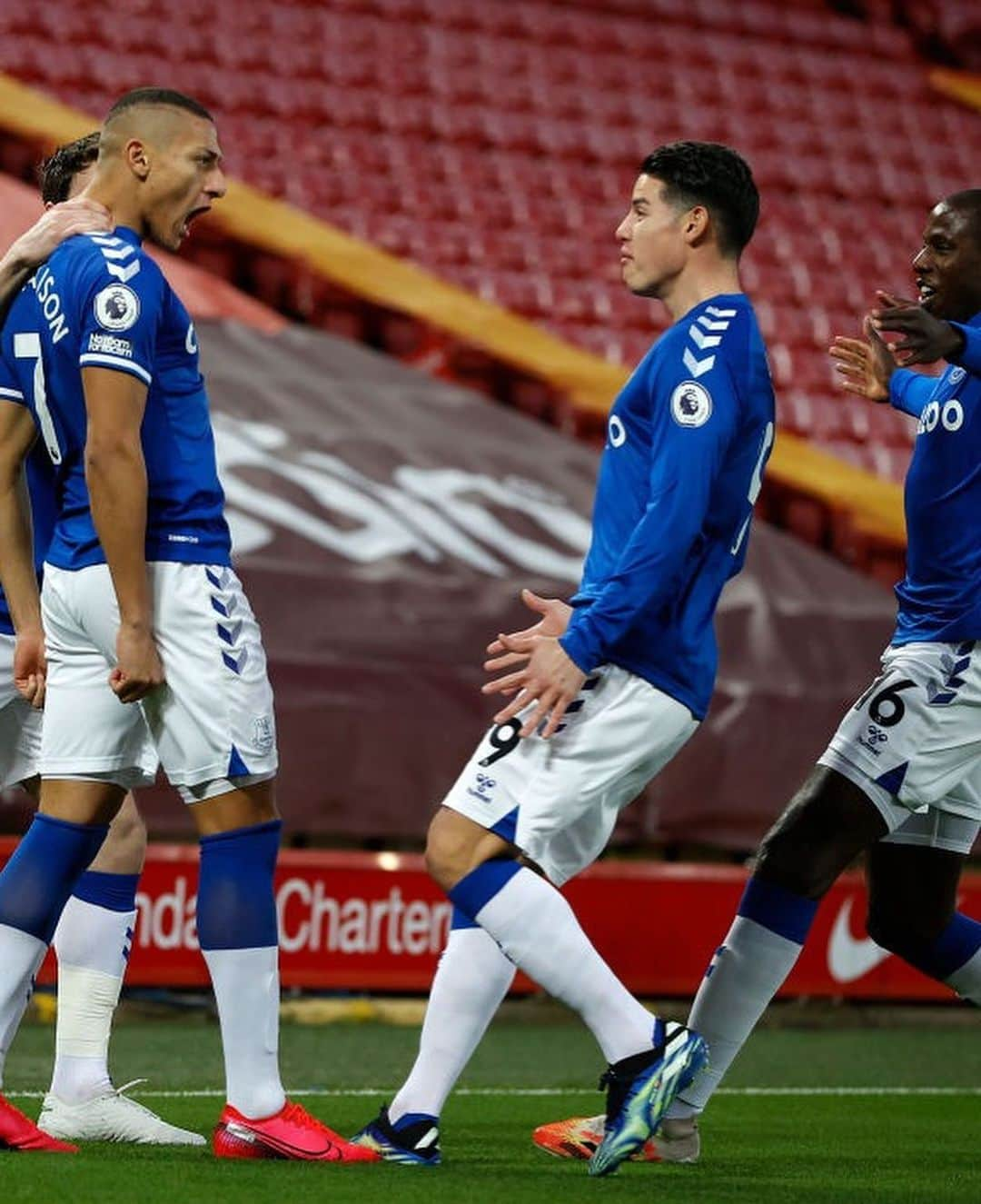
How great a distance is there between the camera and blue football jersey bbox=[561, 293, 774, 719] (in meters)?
3.72

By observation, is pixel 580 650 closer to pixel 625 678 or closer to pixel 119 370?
pixel 625 678

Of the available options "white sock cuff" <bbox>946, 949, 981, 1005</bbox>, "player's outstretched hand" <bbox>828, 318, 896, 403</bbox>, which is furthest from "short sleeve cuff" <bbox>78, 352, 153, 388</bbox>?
"white sock cuff" <bbox>946, 949, 981, 1005</bbox>

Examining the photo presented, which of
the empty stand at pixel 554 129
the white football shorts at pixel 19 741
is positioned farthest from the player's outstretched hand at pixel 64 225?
the empty stand at pixel 554 129

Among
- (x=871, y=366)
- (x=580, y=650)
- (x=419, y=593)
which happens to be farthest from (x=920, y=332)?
(x=419, y=593)

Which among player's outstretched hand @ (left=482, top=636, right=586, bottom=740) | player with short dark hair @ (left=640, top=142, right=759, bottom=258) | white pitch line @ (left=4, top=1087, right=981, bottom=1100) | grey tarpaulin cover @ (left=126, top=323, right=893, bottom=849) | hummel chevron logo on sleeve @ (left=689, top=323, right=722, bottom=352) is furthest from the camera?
grey tarpaulin cover @ (left=126, top=323, right=893, bottom=849)

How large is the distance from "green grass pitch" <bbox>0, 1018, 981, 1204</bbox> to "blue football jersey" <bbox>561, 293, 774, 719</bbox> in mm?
853

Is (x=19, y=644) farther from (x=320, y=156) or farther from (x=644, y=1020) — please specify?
(x=320, y=156)

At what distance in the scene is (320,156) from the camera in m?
13.1

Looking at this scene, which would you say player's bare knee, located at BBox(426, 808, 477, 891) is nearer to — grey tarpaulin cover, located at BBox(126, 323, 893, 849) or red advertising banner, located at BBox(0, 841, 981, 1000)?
red advertising banner, located at BBox(0, 841, 981, 1000)

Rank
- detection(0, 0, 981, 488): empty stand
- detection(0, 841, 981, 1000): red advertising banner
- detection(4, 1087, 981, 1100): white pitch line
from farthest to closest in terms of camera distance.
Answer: detection(0, 0, 981, 488): empty stand → detection(0, 841, 981, 1000): red advertising banner → detection(4, 1087, 981, 1100): white pitch line

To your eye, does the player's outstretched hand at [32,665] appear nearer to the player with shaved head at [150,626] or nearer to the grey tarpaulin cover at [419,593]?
the player with shaved head at [150,626]

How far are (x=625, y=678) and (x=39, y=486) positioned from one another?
3.68 ft

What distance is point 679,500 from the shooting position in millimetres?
3715

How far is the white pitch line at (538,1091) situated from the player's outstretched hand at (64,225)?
78.2 inches
